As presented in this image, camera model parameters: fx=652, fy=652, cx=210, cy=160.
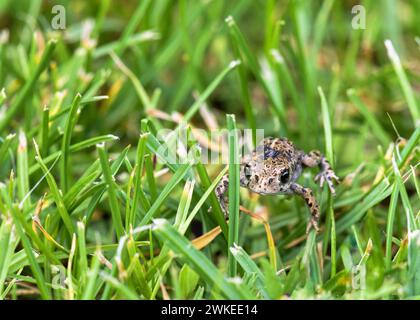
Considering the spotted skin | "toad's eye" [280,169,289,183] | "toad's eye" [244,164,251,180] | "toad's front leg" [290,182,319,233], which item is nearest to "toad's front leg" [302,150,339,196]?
the spotted skin

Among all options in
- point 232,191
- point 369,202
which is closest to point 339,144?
point 369,202

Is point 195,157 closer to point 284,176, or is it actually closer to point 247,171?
point 247,171

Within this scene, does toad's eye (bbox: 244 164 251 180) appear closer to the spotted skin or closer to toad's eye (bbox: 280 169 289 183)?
the spotted skin

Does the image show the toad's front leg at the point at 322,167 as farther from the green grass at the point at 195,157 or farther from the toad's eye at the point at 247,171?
the toad's eye at the point at 247,171

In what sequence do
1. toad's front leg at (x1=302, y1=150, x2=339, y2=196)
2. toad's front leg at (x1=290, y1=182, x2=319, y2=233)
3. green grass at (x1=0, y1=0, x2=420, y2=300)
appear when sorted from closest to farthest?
green grass at (x1=0, y1=0, x2=420, y2=300) < toad's front leg at (x1=290, y1=182, x2=319, y2=233) < toad's front leg at (x1=302, y1=150, x2=339, y2=196)

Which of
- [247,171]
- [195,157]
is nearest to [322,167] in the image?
[247,171]

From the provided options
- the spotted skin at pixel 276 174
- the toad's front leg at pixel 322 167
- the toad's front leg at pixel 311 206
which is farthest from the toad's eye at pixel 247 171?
the toad's front leg at pixel 322 167
